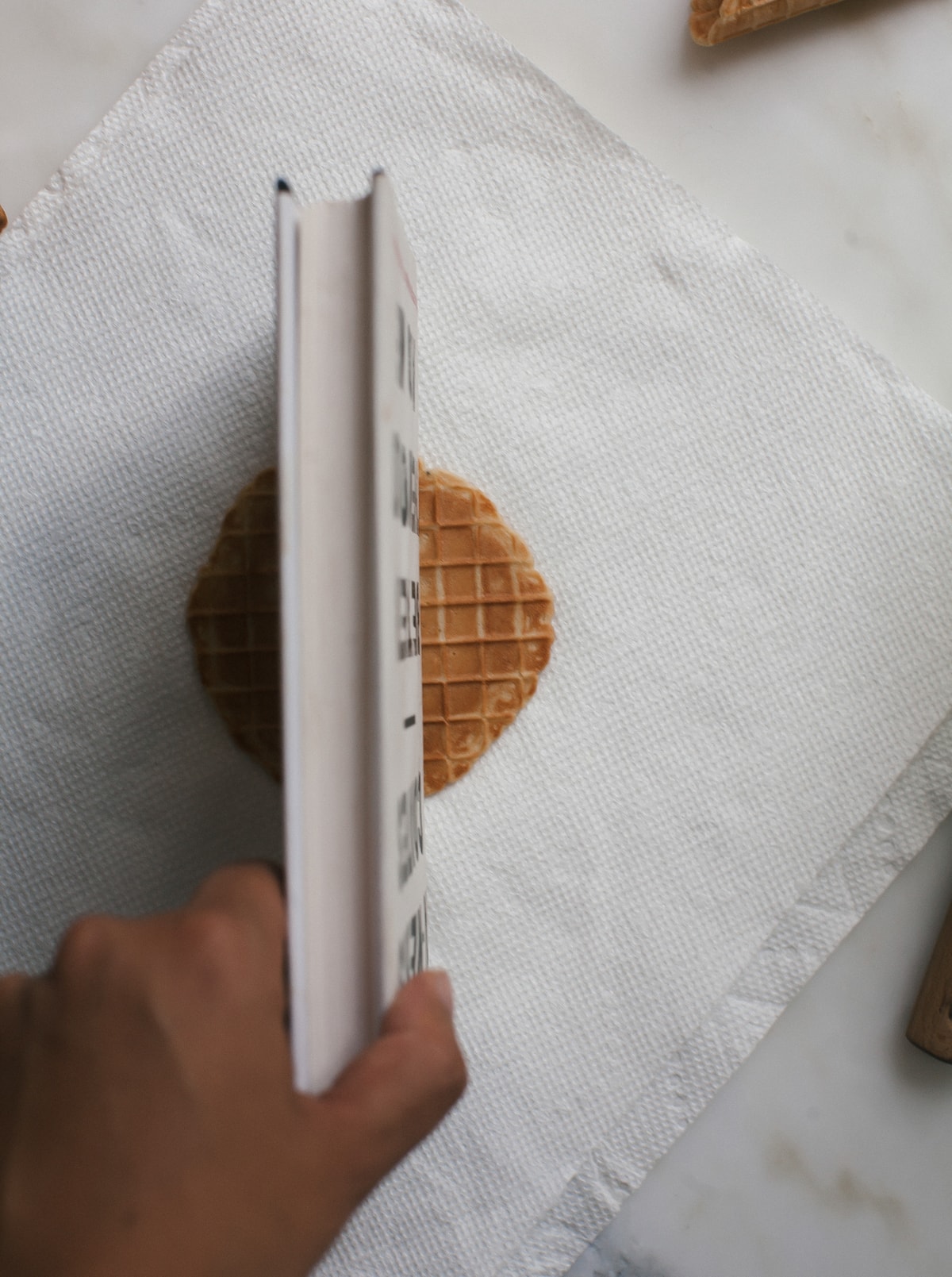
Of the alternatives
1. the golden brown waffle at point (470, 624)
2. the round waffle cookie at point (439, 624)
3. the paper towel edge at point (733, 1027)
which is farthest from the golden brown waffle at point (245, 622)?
the paper towel edge at point (733, 1027)

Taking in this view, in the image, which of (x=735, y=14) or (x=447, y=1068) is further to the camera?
(x=735, y=14)

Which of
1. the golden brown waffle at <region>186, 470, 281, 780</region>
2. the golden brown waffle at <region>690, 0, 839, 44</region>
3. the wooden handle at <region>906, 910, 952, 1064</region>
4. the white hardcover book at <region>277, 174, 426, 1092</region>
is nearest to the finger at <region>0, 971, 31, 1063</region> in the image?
the white hardcover book at <region>277, 174, 426, 1092</region>

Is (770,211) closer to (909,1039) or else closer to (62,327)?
(62,327)

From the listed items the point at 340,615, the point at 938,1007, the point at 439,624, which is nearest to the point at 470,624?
the point at 439,624

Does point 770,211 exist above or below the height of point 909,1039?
above

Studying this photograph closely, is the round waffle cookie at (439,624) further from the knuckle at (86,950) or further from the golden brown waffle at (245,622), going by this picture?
the knuckle at (86,950)

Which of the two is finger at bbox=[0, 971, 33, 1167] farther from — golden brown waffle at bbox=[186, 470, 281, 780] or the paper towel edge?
the paper towel edge

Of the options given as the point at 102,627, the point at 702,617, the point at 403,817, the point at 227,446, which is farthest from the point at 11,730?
the point at 702,617

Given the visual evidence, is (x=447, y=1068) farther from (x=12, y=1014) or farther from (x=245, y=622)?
(x=245, y=622)
